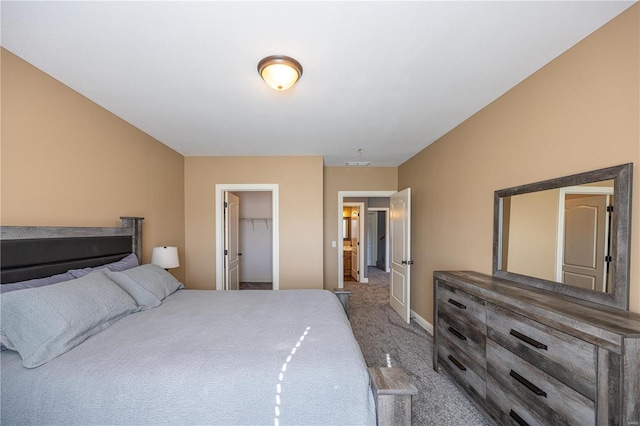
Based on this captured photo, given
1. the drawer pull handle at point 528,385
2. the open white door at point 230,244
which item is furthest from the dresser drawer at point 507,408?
the open white door at point 230,244

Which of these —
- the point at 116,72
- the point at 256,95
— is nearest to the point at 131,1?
the point at 116,72

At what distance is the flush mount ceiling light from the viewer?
1632 mm

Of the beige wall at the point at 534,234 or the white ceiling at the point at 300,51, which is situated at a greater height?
the white ceiling at the point at 300,51

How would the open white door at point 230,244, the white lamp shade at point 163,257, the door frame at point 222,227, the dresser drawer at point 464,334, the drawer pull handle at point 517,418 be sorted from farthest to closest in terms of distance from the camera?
the open white door at point 230,244 → the door frame at point 222,227 → the white lamp shade at point 163,257 → the dresser drawer at point 464,334 → the drawer pull handle at point 517,418

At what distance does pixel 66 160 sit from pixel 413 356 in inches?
149

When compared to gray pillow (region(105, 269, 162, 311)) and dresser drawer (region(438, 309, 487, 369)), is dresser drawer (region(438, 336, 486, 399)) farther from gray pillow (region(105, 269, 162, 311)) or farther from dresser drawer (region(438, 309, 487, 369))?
gray pillow (region(105, 269, 162, 311))

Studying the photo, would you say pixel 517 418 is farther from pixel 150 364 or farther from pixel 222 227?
pixel 222 227

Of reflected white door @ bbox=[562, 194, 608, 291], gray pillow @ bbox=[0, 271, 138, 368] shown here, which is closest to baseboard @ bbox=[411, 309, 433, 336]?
reflected white door @ bbox=[562, 194, 608, 291]

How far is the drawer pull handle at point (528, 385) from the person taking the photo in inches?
53.8

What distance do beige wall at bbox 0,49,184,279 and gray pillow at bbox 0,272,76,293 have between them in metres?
0.41

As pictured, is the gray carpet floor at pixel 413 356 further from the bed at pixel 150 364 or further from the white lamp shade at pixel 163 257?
the white lamp shade at pixel 163 257

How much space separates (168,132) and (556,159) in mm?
3713

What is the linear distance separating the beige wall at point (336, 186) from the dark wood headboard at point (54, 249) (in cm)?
308

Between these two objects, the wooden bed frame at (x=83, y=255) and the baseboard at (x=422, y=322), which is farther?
the baseboard at (x=422, y=322)
